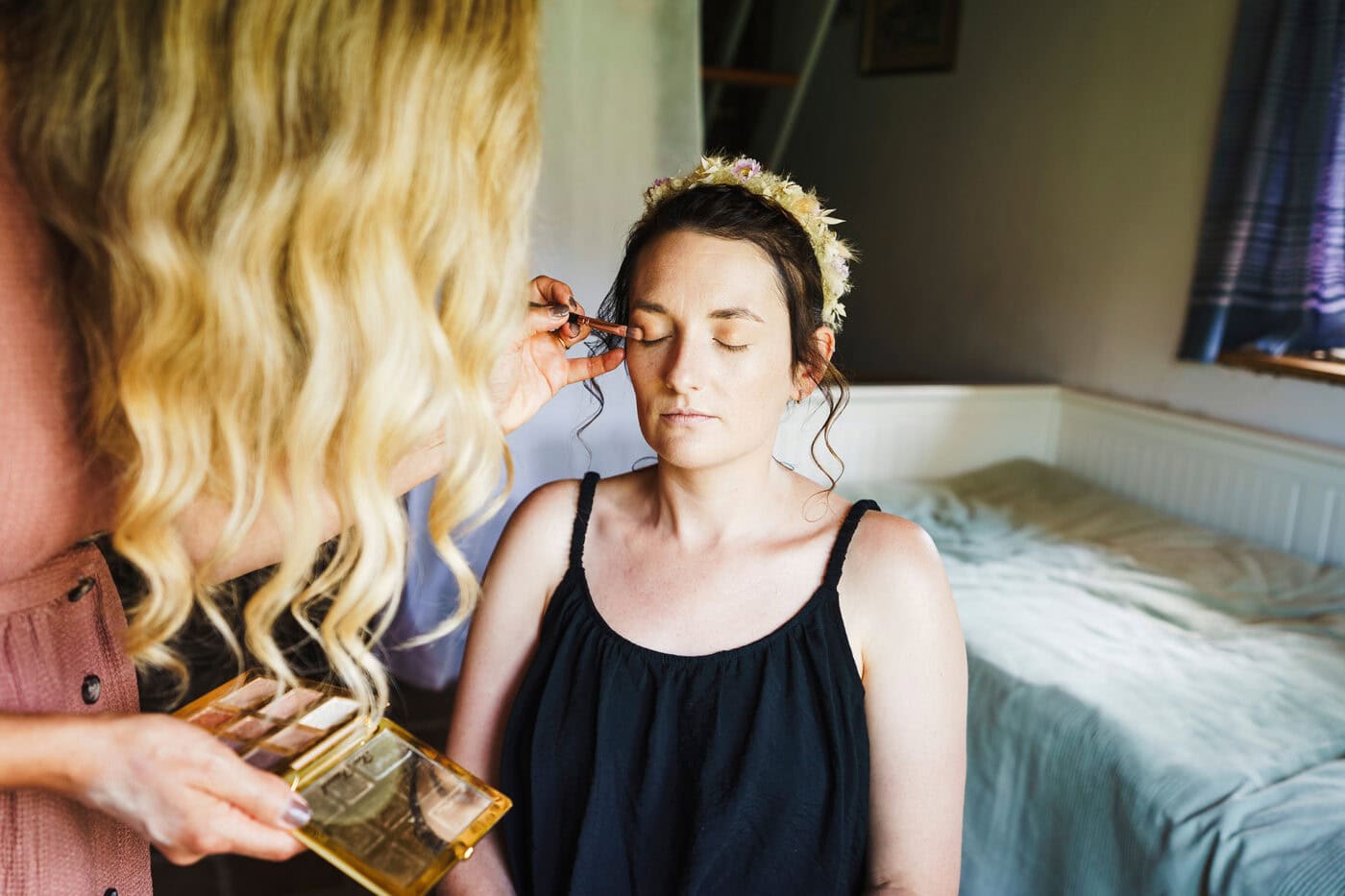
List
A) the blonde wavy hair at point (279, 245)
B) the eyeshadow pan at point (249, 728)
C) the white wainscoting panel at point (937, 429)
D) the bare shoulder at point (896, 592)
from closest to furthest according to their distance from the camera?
1. the blonde wavy hair at point (279, 245)
2. the eyeshadow pan at point (249, 728)
3. the bare shoulder at point (896, 592)
4. the white wainscoting panel at point (937, 429)

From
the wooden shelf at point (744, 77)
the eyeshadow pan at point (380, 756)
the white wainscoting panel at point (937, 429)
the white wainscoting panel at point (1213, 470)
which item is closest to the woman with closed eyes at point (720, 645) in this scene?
the eyeshadow pan at point (380, 756)

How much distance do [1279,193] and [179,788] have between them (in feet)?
10.3

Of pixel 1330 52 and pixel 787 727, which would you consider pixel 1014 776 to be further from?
pixel 1330 52

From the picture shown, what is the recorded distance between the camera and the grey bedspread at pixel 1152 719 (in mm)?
1619

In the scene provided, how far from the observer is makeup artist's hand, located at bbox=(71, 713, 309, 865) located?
650mm

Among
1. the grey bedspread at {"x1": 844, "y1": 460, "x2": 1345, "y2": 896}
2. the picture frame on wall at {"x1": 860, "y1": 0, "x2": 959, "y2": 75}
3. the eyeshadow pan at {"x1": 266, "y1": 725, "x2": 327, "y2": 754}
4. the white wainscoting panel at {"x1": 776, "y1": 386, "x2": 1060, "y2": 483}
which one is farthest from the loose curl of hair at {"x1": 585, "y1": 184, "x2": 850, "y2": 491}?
the picture frame on wall at {"x1": 860, "y1": 0, "x2": 959, "y2": 75}

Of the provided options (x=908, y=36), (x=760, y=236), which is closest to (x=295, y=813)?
(x=760, y=236)

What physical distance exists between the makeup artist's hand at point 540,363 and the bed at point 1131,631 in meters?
0.94

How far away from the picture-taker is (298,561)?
0.73 m

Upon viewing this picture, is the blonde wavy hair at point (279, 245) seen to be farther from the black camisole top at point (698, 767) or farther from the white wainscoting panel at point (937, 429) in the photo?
the white wainscoting panel at point (937, 429)

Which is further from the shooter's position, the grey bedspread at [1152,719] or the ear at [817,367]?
the grey bedspread at [1152,719]

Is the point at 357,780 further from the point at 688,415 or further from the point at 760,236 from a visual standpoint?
the point at 760,236

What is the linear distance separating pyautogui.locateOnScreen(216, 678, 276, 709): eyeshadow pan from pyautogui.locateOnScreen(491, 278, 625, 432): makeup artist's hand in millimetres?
382

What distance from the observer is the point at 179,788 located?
65 cm
